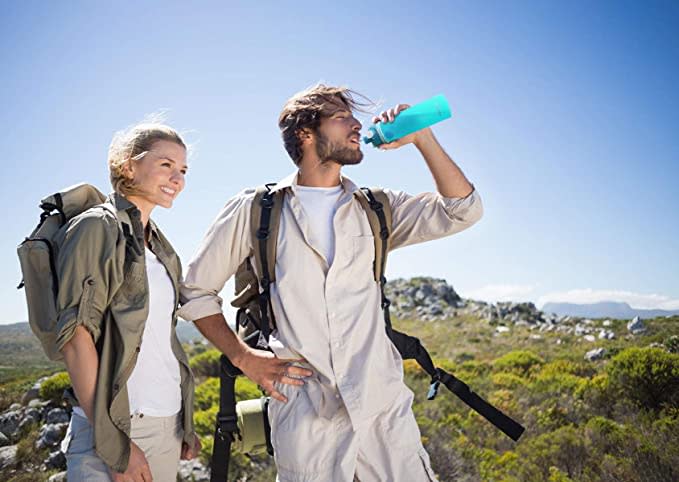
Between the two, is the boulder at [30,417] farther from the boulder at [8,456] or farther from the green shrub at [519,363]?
the green shrub at [519,363]

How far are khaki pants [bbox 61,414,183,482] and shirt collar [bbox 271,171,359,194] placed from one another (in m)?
1.25

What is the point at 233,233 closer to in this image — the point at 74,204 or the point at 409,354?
the point at 74,204

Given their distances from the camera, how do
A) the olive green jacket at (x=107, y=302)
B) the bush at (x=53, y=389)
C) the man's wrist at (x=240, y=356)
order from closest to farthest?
1. the olive green jacket at (x=107, y=302)
2. the man's wrist at (x=240, y=356)
3. the bush at (x=53, y=389)

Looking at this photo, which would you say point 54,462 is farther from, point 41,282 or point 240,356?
point 41,282

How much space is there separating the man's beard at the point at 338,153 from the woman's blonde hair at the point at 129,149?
0.80m

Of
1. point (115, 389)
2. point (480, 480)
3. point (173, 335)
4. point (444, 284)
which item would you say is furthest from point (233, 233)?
point (444, 284)

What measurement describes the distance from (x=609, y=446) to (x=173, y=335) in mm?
5658

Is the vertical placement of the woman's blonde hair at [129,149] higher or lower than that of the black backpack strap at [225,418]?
higher

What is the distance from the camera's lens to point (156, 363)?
2.16m

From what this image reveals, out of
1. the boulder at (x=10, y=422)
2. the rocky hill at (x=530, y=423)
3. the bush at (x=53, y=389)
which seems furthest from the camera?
the bush at (x=53, y=389)

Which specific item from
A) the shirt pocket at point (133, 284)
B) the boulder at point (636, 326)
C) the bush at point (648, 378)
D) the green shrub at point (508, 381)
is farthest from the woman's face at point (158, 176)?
the boulder at point (636, 326)

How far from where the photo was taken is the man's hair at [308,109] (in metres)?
2.87

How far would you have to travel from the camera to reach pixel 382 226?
8.94 ft

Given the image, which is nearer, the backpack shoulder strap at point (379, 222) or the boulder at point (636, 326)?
the backpack shoulder strap at point (379, 222)
